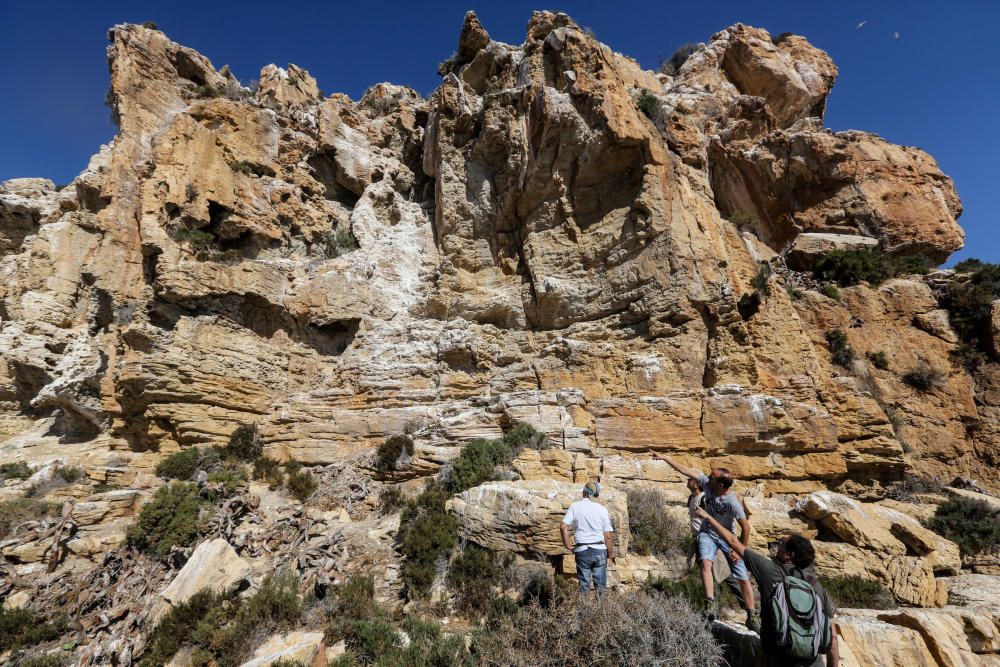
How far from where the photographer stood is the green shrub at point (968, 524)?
7.91 m

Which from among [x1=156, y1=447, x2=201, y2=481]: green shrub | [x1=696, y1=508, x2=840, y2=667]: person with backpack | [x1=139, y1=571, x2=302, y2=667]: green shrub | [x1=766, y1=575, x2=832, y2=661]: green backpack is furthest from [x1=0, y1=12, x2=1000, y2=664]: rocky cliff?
[x1=766, y1=575, x2=832, y2=661]: green backpack

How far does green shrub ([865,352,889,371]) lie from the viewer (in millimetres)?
13227

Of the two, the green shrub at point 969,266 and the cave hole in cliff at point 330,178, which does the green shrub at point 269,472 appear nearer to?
the cave hole in cliff at point 330,178

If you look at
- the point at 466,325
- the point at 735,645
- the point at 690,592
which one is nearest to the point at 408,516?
the point at 690,592

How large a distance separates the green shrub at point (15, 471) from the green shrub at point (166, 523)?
258 inches

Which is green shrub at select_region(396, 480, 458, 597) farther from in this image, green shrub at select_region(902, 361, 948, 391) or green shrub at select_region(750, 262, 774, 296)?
green shrub at select_region(902, 361, 948, 391)

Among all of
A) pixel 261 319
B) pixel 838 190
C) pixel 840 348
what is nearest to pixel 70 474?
pixel 261 319

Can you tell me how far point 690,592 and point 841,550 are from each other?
376 cm

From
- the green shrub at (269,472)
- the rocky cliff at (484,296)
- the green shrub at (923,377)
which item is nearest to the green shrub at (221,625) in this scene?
the rocky cliff at (484,296)

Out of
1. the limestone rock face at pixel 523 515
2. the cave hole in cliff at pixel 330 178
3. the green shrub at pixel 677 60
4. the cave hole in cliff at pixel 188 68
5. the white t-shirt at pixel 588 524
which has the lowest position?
the limestone rock face at pixel 523 515

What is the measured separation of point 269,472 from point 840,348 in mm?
17305

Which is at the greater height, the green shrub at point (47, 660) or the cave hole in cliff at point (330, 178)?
the cave hole in cliff at point (330, 178)

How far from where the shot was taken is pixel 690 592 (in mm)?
5227

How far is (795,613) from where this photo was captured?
107 inches
